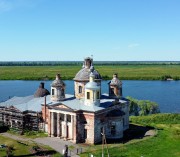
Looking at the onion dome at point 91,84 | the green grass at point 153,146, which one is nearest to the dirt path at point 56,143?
the green grass at point 153,146

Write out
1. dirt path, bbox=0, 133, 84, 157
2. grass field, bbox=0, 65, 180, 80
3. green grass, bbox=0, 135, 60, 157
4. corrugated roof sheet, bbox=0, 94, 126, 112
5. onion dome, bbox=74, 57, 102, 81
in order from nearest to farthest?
green grass, bbox=0, 135, 60, 157 → dirt path, bbox=0, 133, 84, 157 → corrugated roof sheet, bbox=0, 94, 126, 112 → onion dome, bbox=74, 57, 102, 81 → grass field, bbox=0, 65, 180, 80

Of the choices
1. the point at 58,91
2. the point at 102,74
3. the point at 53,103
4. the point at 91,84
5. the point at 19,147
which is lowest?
the point at 19,147

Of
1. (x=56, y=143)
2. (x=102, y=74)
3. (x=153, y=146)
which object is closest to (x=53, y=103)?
(x=56, y=143)

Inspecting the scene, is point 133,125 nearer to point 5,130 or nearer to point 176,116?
point 176,116

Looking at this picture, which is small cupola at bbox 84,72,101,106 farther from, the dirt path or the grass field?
the grass field

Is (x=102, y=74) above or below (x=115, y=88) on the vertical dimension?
below

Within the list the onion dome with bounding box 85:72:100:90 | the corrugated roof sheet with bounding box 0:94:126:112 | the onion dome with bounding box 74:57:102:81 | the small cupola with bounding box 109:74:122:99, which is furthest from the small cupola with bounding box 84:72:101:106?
the small cupola with bounding box 109:74:122:99

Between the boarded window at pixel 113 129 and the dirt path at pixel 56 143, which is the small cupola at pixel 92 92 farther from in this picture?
the dirt path at pixel 56 143

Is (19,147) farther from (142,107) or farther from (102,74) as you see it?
(102,74)

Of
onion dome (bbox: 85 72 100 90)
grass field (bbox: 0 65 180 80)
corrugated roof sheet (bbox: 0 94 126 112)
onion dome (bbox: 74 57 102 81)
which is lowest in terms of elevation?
grass field (bbox: 0 65 180 80)
